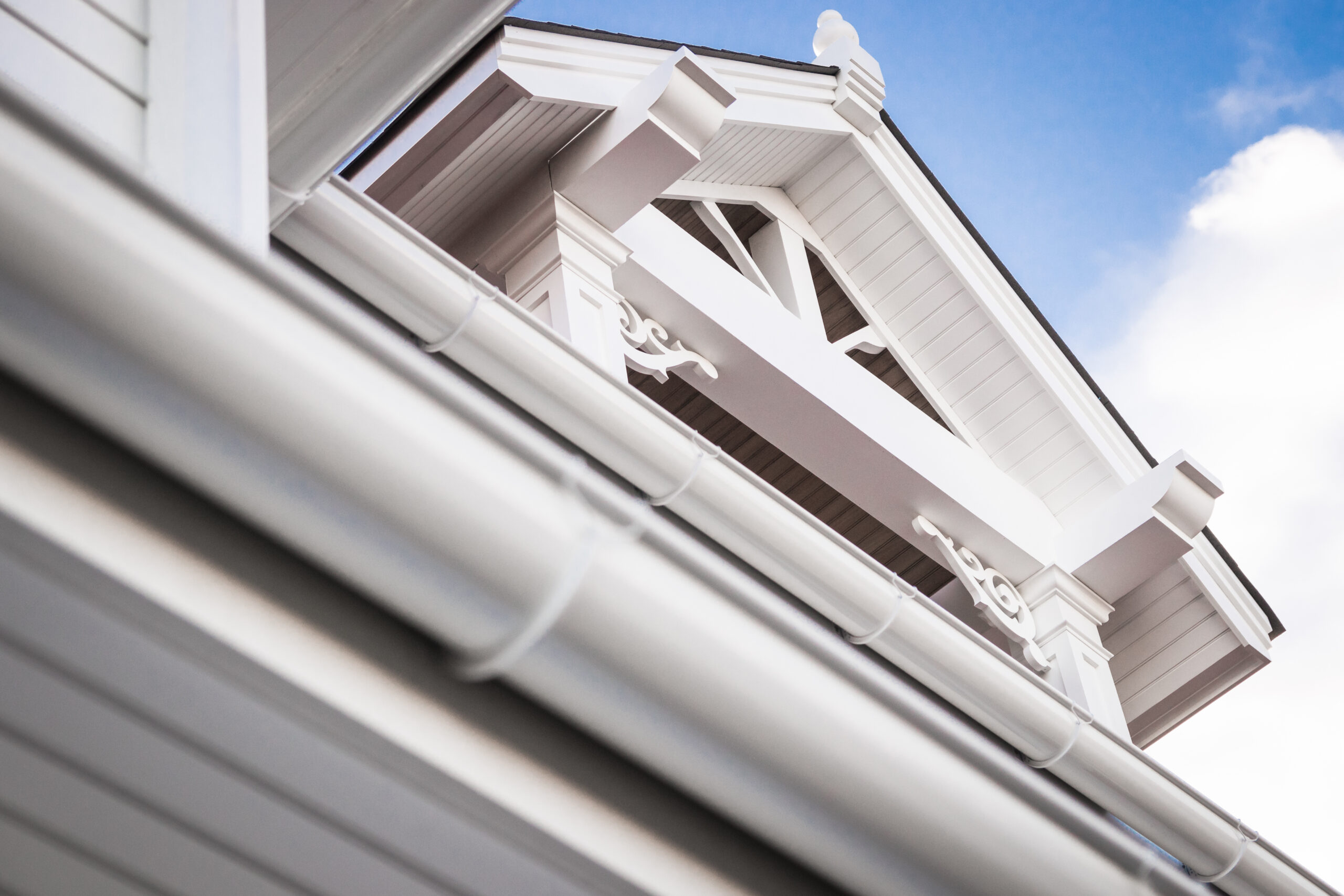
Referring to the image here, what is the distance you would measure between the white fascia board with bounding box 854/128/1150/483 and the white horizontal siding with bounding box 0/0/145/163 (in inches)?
144

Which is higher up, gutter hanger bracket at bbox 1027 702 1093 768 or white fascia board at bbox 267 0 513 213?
white fascia board at bbox 267 0 513 213

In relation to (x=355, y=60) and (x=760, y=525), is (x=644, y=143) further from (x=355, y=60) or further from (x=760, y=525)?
(x=355, y=60)

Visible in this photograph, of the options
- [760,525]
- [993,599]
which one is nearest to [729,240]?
[993,599]

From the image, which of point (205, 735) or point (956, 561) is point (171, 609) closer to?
point (205, 735)

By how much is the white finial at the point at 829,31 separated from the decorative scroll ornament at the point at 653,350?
198 cm

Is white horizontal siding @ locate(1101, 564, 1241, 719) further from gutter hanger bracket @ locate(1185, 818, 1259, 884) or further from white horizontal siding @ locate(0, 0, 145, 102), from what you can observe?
white horizontal siding @ locate(0, 0, 145, 102)

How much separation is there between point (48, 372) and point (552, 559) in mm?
464

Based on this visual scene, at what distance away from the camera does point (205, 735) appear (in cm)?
113

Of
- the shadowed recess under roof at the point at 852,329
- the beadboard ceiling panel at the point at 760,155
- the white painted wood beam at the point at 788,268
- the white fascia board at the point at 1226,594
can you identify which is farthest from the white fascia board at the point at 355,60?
the white fascia board at the point at 1226,594

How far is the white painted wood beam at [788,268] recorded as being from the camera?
4.21m

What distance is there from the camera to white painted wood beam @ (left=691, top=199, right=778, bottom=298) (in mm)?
4094

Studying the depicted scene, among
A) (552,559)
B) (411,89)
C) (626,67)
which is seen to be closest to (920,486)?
(626,67)

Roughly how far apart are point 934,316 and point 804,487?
0.98m

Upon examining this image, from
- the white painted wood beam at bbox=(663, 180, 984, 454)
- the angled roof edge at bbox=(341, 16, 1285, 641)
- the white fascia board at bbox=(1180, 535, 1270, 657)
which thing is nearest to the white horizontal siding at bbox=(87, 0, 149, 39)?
the angled roof edge at bbox=(341, 16, 1285, 641)
